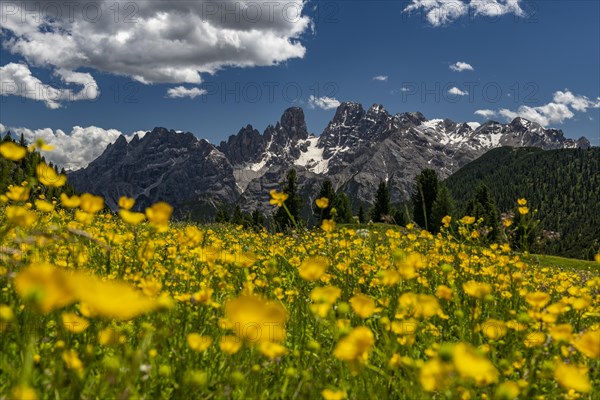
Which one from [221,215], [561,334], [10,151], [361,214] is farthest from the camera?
[361,214]

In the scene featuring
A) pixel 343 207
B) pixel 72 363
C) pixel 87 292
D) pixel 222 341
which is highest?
pixel 87 292

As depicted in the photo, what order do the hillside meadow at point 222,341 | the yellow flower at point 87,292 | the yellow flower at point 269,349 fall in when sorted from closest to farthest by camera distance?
the yellow flower at point 87,292 → the hillside meadow at point 222,341 → the yellow flower at point 269,349

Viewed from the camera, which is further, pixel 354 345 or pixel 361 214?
pixel 361 214

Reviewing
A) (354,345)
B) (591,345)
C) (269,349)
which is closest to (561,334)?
(591,345)

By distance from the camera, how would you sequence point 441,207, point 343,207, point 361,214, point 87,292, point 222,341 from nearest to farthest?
point 87,292 → point 222,341 → point 361,214 → point 441,207 → point 343,207

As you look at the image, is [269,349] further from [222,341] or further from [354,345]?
[222,341]

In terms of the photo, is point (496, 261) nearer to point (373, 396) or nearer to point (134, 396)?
point (373, 396)

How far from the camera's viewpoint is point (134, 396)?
2045mm

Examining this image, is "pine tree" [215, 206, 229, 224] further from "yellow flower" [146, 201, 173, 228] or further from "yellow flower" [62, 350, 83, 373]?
"yellow flower" [62, 350, 83, 373]

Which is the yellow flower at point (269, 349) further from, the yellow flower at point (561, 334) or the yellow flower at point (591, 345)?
the yellow flower at point (561, 334)

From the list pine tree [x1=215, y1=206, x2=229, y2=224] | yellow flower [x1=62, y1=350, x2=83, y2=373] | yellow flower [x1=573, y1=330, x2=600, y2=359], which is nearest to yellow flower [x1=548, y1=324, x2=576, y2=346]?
yellow flower [x1=573, y1=330, x2=600, y2=359]

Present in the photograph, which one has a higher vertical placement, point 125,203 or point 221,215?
point 125,203

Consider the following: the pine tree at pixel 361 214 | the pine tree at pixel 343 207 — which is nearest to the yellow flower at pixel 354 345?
the pine tree at pixel 361 214

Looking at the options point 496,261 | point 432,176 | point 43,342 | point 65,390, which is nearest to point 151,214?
point 65,390
